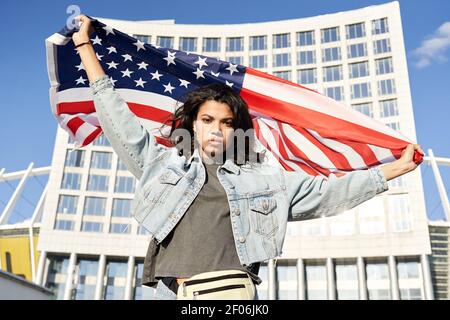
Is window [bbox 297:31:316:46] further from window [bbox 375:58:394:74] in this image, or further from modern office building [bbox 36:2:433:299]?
window [bbox 375:58:394:74]

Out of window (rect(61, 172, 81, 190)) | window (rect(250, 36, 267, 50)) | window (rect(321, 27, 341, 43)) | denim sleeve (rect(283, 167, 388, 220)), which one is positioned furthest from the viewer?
window (rect(250, 36, 267, 50))

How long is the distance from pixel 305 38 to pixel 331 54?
423 cm

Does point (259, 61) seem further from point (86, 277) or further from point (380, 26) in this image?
point (86, 277)

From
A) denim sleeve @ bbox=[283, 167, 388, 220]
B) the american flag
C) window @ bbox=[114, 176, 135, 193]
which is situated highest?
window @ bbox=[114, 176, 135, 193]

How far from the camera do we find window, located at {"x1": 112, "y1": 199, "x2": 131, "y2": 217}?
170 ft

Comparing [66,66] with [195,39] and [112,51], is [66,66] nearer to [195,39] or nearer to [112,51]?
[112,51]

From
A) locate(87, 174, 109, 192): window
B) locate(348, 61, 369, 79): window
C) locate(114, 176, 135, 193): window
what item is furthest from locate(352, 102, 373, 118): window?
locate(87, 174, 109, 192): window

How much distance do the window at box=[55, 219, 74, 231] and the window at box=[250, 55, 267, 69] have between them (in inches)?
1176

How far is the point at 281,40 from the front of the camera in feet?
196

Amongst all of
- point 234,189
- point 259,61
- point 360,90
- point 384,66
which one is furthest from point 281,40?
point 234,189

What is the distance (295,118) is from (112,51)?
94.6 inches

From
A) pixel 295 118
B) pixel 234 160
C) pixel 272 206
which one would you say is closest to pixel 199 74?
pixel 295 118

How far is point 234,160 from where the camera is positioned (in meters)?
3.12

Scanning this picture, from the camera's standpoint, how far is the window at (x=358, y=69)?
5522cm
